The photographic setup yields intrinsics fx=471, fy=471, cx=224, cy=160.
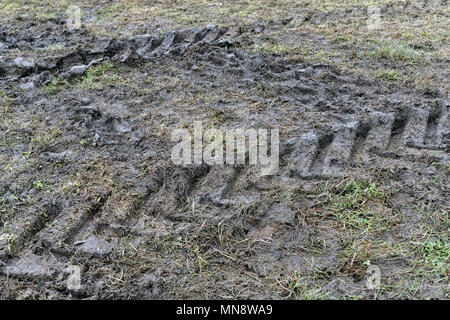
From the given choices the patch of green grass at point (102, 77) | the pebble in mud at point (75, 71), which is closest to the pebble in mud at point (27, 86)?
the pebble in mud at point (75, 71)

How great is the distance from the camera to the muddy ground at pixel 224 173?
269 centimetres

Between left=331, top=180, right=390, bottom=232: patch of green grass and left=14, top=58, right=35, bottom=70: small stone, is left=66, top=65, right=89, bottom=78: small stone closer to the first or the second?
left=14, top=58, right=35, bottom=70: small stone

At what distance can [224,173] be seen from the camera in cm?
347

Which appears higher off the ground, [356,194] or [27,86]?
[27,86]

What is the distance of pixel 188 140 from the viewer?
3887 millimetres

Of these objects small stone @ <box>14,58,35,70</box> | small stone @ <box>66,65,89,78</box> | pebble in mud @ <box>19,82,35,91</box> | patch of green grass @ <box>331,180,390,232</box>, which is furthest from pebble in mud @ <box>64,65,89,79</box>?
patch of green grass @ <box>331,180,390,232</box>

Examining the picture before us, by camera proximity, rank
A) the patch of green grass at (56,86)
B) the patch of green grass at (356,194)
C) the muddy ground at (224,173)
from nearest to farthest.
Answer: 1. the muddy ground at (224,173)
2. the patch of green grass at (356,194)
3. the patch of green grass at (56,86)

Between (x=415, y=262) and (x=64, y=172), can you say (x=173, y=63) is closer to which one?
(x=64, y=172)

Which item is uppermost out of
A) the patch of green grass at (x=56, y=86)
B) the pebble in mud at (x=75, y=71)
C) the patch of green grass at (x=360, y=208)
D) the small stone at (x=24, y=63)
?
the small stone at (x=24, y=63)

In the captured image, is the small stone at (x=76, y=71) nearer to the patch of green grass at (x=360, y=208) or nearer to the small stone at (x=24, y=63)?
the small stone at (x=24, y=63)

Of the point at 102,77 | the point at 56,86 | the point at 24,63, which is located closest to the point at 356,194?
the point at 102,77

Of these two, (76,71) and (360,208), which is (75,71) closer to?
(76,71)

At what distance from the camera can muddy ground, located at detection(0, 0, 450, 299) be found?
8.83 feet
